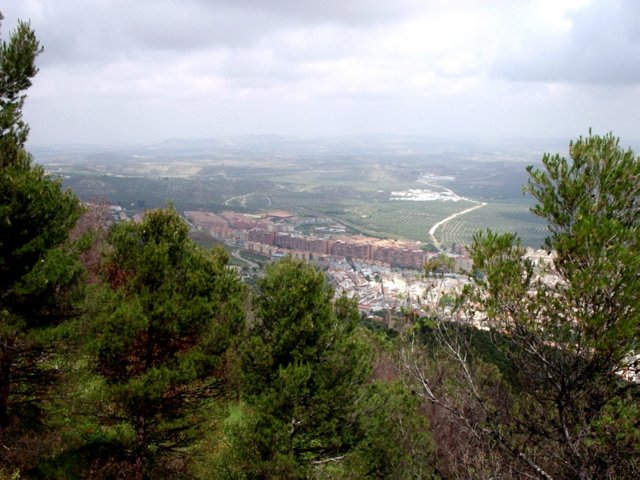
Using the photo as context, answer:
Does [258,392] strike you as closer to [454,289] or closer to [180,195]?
[454,289]

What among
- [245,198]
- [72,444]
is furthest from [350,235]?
[72,444]

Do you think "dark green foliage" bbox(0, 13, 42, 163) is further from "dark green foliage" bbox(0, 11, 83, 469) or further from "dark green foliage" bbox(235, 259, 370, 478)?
→ "dark green foliage" bbox(235, 259, 370, 478)

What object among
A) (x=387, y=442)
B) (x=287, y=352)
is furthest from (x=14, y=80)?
(x=387, y=442)

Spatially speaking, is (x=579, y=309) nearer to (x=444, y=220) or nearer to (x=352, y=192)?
(x=444, y=220)

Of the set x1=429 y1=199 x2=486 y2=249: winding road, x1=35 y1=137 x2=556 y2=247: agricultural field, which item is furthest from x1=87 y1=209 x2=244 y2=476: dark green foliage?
x1=429 y1=199 x2=486 y2=249: winding road

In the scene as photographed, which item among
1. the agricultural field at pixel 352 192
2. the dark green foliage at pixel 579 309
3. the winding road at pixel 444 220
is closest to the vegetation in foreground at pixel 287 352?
the dark green foliage at pixel 579 309
